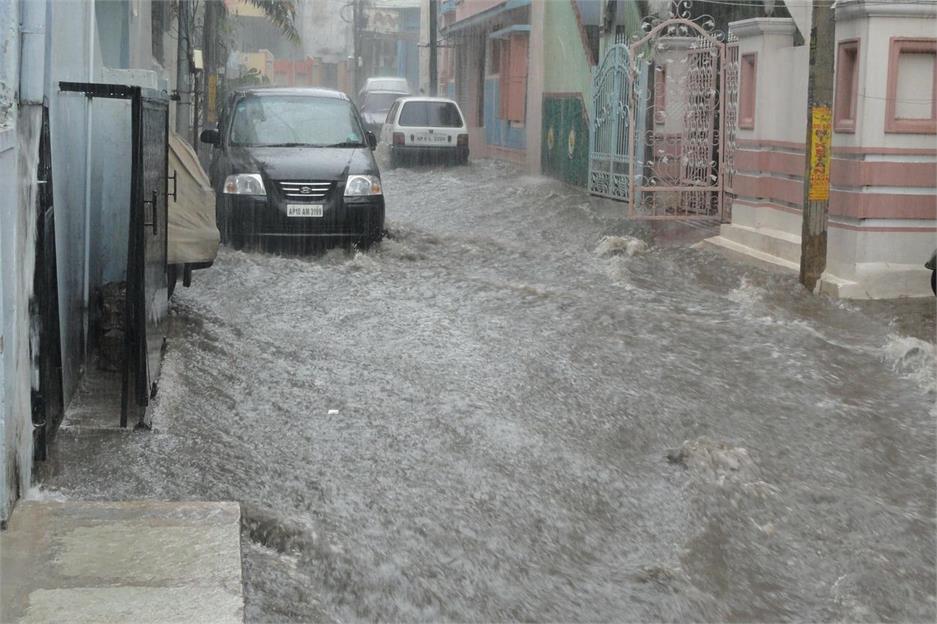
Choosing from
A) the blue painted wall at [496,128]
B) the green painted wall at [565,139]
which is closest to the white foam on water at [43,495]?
the green painted wall at [565,139]

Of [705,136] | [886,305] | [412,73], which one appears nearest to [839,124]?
[886,305]

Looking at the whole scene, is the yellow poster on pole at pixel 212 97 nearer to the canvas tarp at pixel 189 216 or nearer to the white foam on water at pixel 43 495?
the canvas tarp at pixel 189 216

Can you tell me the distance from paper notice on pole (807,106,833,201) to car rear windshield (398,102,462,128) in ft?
56.1

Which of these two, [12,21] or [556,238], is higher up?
[12,21]

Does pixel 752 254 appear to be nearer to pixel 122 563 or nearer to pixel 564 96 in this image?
pixel 122 563

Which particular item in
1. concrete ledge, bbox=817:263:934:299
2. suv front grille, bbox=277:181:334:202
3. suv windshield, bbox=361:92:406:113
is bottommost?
concrete ledge, bbox=817:263:934:299

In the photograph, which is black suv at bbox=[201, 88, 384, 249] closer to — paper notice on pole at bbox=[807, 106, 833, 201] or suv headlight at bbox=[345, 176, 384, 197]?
suv headlight at bbox=[345, 176, 384, 197]

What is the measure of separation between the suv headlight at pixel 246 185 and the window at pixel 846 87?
17.8 feet

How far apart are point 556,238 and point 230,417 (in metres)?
8.76

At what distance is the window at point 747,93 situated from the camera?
12.7 meters

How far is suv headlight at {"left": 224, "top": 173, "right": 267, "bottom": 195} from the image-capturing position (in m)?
12.4

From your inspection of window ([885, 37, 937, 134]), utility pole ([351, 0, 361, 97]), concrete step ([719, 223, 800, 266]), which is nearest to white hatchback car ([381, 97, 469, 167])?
concrete step ([719, 223, 800, 266])

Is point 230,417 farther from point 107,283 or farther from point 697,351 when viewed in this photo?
point 697,351

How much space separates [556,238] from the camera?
1517cm
